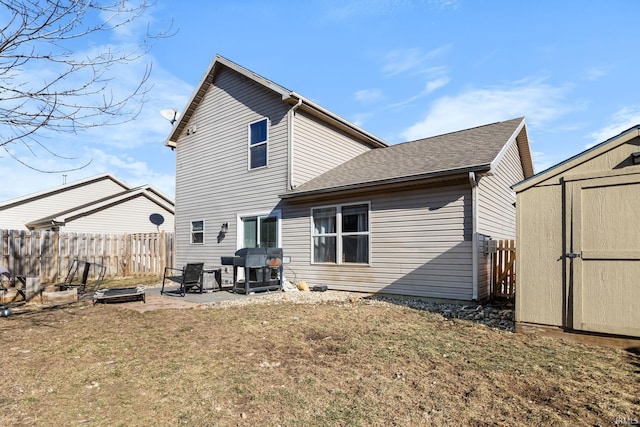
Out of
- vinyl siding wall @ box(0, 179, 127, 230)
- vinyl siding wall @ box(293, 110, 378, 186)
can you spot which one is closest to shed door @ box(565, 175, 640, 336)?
vinyl siding wall @ box(293, 110, 378, 186)

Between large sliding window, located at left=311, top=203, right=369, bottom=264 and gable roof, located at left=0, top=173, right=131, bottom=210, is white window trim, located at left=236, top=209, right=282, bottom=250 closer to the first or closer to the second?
large sliding window, located at left=311, top=203, right=369, bottom=264

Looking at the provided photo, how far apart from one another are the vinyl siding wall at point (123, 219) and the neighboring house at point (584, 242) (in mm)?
20033

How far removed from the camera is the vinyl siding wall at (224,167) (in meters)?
Answer: 11.6

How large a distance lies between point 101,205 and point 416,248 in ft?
57.1

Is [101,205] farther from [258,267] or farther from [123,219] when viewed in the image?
[258,267]

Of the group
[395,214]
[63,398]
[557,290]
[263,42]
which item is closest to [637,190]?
[557,290]

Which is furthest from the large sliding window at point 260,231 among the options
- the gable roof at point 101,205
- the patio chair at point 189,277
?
the gable roof at point 101,205

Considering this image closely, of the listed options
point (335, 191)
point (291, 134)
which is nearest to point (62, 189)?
point (291, 134)

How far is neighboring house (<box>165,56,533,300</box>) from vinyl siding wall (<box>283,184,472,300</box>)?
1.0 inches

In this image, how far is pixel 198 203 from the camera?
45.4 ft

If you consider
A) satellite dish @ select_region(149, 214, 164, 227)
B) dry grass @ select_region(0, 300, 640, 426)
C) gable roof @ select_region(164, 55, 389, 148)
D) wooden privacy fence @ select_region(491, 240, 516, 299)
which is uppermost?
gable roof @ select_region(164, 55, 389, 148)

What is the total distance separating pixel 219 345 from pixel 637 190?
581 cm

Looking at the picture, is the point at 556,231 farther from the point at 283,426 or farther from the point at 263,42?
the point at 263,42

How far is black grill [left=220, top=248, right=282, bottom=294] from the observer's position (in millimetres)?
9570
